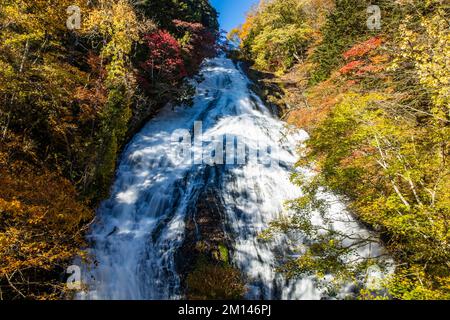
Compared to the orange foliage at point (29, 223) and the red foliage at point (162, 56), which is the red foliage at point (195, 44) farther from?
the orange foliage at point (29, 223)

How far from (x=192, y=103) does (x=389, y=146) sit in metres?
14.7

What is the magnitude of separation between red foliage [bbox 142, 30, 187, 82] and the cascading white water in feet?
9.20

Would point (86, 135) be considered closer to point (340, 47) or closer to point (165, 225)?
point (165, 225)

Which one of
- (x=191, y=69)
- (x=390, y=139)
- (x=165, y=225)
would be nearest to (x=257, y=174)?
(x=165, y=225)

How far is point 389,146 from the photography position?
7207mm

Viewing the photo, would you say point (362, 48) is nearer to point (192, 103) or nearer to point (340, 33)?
point (340, 33)

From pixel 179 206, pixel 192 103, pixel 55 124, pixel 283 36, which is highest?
pixel 283 36

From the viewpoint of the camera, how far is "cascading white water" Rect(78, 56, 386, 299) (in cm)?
941

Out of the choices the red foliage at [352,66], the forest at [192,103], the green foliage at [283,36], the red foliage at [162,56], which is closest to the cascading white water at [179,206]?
the forest at [192,103]

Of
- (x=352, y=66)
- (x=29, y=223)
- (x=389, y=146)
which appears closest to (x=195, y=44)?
(x=352, y=66)

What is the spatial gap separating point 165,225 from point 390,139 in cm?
828

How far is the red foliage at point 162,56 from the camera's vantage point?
17.2m

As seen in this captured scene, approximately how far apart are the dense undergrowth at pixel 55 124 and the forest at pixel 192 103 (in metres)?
0.06

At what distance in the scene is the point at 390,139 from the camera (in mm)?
7258
